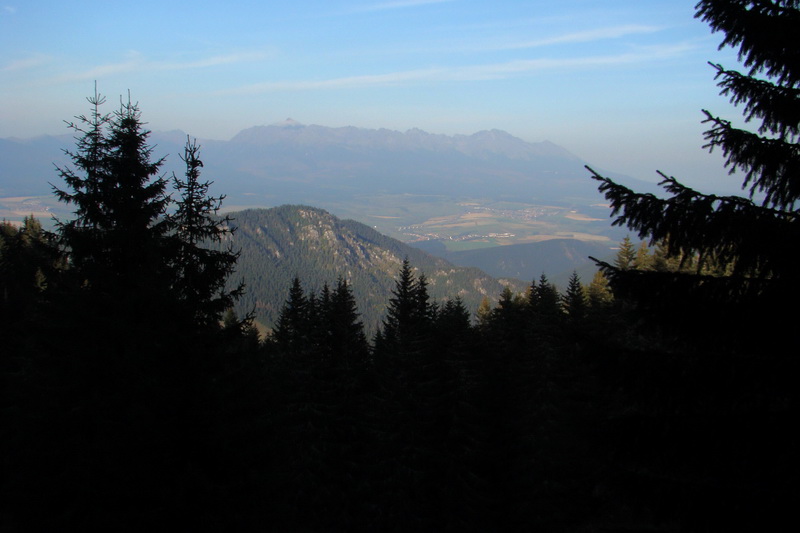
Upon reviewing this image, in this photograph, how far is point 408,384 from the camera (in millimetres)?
25641

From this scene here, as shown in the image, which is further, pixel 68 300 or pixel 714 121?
pixel 68 300

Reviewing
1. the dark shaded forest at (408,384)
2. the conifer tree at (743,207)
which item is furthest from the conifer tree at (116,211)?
the conifer tree at (743,207)

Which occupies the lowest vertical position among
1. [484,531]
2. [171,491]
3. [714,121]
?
[484,531]

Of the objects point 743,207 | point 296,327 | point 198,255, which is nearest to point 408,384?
point 296,327

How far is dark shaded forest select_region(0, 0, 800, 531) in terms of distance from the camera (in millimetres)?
5910

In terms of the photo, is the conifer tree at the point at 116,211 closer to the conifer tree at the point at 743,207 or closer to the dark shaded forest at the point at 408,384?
the dark shaded forest at the point at 408,384

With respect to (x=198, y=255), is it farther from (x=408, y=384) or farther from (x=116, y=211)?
(x=408, y=384)

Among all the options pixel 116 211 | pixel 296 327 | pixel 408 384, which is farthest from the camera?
pixel 296 327

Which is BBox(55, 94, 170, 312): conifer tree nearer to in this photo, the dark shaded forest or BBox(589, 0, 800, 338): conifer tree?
the dark shaded forest

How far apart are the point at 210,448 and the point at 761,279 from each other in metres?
11.6

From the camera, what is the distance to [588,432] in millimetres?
6355

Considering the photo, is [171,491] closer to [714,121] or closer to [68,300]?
[68,300]

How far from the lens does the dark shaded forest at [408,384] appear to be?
5.91 metres

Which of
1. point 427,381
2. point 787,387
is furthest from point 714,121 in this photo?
point 427,381
